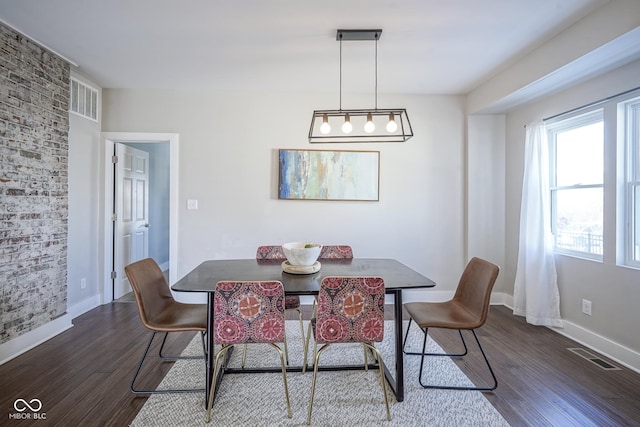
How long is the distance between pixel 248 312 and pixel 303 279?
0.44m

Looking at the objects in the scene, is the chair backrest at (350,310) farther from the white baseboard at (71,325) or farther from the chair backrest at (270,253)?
the white baseboard at (71,325)

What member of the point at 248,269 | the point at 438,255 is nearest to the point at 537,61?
the point at 438,255

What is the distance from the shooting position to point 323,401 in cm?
193

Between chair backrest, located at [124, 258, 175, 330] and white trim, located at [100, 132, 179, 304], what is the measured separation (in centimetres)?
143

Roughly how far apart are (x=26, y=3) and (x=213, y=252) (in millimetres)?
2637

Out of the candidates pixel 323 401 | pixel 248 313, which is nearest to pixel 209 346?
pixel 248 313

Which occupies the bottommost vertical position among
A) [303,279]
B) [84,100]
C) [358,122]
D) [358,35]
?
[303,279]

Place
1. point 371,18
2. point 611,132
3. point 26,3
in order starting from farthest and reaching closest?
1. point 611,132
2. point 371,18
3. point 26,3

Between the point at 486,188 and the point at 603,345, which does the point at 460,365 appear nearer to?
the point at 603,345

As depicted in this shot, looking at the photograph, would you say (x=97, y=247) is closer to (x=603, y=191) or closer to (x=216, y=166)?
(x=216, y=166)

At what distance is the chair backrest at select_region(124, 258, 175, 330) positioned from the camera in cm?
195

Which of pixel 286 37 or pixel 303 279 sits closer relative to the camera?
pixel 303 279

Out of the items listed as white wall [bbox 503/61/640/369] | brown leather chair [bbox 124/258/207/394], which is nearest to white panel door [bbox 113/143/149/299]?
brown leather chair [bbox 124/258/207/394]

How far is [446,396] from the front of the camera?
6.52ft
